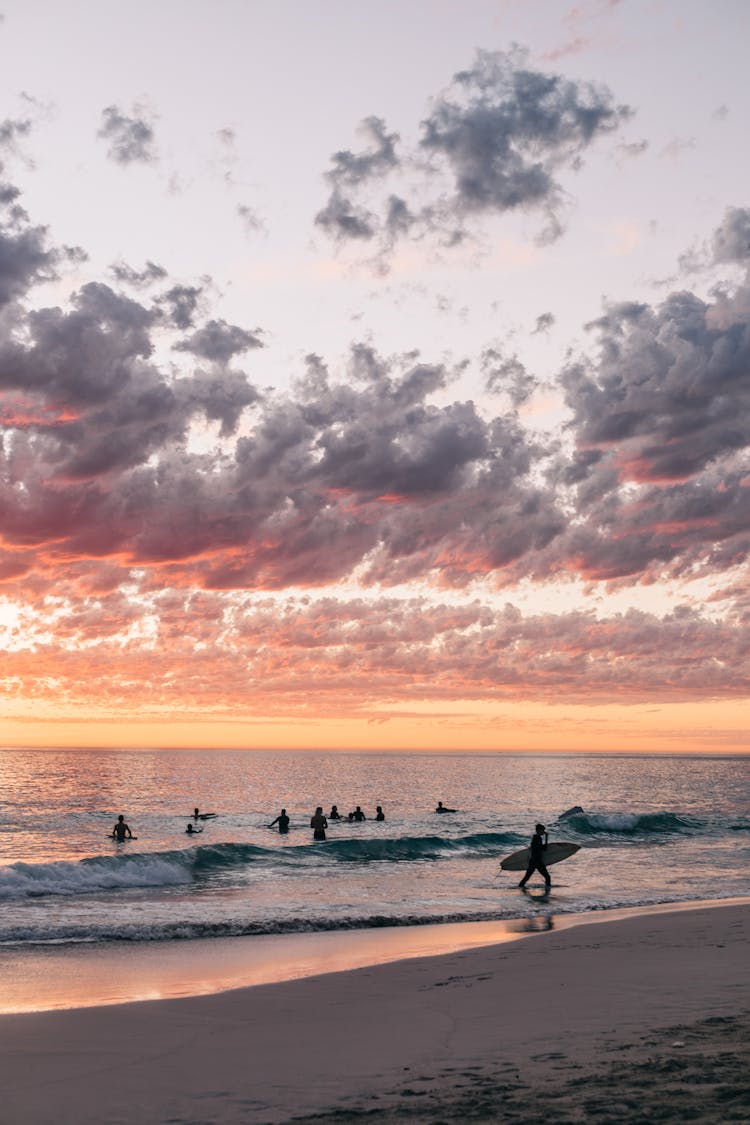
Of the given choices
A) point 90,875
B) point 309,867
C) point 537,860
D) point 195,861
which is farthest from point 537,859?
point 90,875

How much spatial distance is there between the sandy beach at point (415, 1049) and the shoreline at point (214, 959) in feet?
3.70

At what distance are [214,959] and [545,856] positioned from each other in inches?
756

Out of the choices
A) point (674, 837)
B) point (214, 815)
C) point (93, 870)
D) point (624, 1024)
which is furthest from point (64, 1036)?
point (214, 815)

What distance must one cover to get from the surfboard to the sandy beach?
18061mm

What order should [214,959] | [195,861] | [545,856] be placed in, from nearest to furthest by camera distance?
[214,959]
[545,856]
[195,861]

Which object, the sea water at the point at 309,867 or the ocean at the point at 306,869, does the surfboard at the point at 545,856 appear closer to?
the ocean at the point at 306,869

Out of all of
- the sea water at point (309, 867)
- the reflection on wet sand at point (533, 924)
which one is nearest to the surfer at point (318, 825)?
the sea water at point (309, 867)

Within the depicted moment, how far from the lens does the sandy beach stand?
8.84 m

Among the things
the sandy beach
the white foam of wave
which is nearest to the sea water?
the white foam of wave

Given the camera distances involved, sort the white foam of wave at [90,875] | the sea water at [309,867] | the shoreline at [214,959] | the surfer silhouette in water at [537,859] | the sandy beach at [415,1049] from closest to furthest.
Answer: the sandy beach at [415,1049] < the shoreline at [214,959] < the sea water at [309,867] < the white foam of wave at [90,875] < the surfer silhouette in water at [537,859]

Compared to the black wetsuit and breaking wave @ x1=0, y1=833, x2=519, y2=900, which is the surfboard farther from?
breaking wave @ x1=0, y1=833, x2=519, y2=900

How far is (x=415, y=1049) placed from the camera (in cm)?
1164

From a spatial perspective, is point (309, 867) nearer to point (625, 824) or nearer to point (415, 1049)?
point (415, 1049)

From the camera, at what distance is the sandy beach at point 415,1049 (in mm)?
8844
